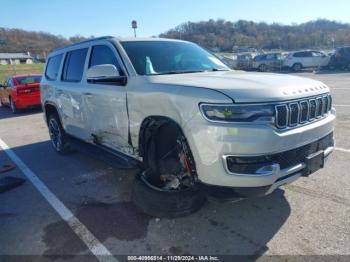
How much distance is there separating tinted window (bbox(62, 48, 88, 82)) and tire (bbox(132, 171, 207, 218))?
2.49m

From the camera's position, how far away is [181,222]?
3.39 meters

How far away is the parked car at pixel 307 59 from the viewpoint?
82.4 feet

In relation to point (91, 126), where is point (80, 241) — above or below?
below

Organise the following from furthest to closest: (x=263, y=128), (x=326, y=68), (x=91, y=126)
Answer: (x=326, y=68)
(x=91, y=126)
(x=263, y=128)

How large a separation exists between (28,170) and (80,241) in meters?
2.95

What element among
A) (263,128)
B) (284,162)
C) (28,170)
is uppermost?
(263,128)

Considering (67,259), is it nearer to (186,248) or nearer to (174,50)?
(186,248)

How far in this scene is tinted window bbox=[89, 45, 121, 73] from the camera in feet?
13.3

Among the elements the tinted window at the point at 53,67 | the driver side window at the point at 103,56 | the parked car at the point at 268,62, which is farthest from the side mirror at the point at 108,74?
the parked car at the point at 268,62

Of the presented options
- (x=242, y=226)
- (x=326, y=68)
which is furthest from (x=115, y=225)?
(x=326, y=68)

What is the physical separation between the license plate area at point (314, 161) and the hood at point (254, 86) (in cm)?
60

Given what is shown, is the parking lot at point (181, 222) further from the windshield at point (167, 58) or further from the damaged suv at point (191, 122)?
the windshield at point (167, 58)

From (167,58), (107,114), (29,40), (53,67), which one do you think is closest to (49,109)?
(53,67)

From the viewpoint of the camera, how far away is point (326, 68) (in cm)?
2503
